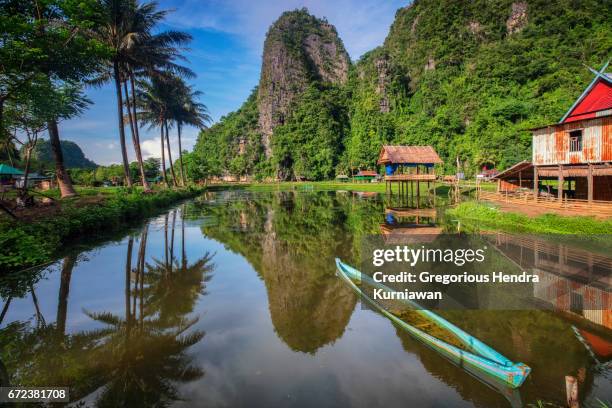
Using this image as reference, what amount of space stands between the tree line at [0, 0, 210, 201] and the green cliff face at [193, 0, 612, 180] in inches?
1771

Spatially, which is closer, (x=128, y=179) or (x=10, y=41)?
(x=10, y=41)

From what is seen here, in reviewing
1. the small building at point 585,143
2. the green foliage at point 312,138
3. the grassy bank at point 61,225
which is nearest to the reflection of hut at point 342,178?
the green foliage at point 312,138

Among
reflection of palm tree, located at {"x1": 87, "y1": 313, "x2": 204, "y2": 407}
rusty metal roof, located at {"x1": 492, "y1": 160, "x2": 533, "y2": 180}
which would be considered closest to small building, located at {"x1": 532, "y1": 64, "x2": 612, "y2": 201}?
rusty metal roof, located at {"x1": 492, "y1": 160, "x2": 533, "y2": 180}

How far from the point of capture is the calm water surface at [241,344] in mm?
4832

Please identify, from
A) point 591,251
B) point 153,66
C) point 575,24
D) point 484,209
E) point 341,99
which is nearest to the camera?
point 591,251

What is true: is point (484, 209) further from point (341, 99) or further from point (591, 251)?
point (341, 99)

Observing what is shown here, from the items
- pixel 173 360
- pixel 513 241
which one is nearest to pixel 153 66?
pixel 173 360

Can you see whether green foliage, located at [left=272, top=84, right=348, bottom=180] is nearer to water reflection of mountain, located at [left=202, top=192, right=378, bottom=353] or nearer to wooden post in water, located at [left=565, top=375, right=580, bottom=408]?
water reflection of mountain, located at [left=202, top=192, right=378, bottom=353]

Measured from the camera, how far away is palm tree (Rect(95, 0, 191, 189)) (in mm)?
21344

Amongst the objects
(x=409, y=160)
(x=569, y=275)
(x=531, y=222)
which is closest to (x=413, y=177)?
(x=409, y=160)

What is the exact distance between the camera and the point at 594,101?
703 inches

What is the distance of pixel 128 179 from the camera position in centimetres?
2352

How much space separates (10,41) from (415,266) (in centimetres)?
1716

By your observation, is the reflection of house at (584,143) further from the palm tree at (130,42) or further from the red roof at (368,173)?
the red roof at (368,173)
